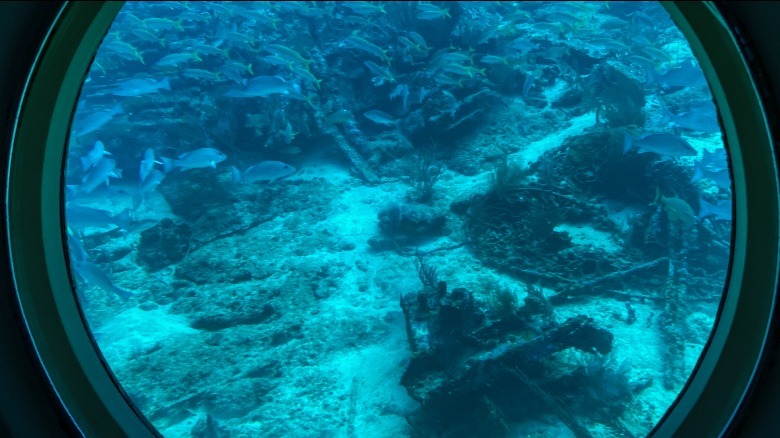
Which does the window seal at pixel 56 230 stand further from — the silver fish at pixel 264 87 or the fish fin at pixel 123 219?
the fish fin at pixel 123 219

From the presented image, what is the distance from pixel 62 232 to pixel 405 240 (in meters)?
5.50

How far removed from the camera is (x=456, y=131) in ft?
28.5

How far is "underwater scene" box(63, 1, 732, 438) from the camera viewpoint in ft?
14.7

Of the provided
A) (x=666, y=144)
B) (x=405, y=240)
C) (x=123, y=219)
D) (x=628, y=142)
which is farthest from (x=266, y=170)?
(x=666, y=144)

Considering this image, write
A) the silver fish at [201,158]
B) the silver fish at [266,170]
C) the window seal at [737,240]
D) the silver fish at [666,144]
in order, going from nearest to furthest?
the window seal at [737,240]
the silver fish at [666,144]
the silver fish at [266,170]
the silver fish at [201,158]

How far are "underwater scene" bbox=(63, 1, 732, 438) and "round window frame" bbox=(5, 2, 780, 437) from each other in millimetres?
601

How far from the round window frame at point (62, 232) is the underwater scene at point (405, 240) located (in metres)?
0.60

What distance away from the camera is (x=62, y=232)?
4.96 ft

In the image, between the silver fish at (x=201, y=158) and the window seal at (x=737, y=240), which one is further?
the silver fish at (x=201, y=158)

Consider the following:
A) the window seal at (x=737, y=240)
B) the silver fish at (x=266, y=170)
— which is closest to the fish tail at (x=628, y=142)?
the silver fish at (x=266, y=170)

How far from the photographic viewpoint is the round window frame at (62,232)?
1.26 m

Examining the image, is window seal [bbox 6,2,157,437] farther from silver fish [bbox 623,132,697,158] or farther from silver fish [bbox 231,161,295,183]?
silver fish [bbox 623,132,697,158]

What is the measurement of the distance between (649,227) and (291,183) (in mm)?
5891

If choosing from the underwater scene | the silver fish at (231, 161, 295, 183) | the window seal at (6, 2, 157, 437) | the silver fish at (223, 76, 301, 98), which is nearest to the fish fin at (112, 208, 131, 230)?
the underwater scene
